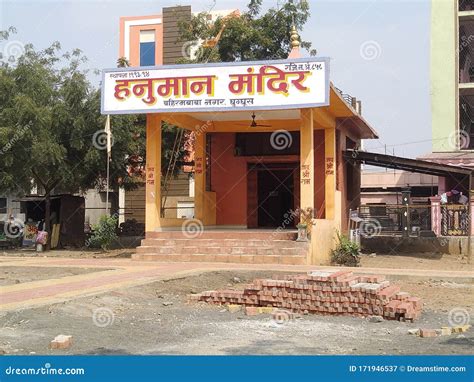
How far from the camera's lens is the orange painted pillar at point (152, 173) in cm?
1825

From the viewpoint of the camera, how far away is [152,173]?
18312 mm

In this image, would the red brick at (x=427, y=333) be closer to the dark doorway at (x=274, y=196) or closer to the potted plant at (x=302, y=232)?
the potted plant at (x=302, y=232)

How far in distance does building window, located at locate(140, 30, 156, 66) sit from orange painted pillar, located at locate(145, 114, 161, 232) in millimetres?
17349

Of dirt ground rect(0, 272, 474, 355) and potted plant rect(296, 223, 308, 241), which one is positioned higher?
potted plant rect(296, 223, 308, 241)

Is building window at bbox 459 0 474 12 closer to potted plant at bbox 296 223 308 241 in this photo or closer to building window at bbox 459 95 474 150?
building window at bbox 459 95 474 150

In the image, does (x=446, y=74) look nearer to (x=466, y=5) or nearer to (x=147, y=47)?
(x=466, y=5)

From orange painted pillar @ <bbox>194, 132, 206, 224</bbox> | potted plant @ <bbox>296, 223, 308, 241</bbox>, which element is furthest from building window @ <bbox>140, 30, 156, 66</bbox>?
potted plant @ <bbox>296, 223, 308, 241</bbox>

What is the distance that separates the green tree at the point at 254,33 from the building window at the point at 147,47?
9334 millimetres

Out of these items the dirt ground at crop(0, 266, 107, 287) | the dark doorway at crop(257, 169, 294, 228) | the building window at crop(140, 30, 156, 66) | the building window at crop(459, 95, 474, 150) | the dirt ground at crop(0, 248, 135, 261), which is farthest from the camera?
the building window at crop(140, 30, 156, 66)

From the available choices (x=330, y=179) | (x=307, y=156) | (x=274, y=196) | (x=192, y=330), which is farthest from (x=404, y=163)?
(x=192, y=330)

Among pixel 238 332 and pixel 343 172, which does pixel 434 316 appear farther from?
pixel 343 172

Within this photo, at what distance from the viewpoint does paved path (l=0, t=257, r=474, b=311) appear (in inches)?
377

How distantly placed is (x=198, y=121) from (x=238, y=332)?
14003 millimetres

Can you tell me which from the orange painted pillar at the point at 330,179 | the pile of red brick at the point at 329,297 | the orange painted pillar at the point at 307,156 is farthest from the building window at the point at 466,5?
the pile of red brick at the point at 329,297
